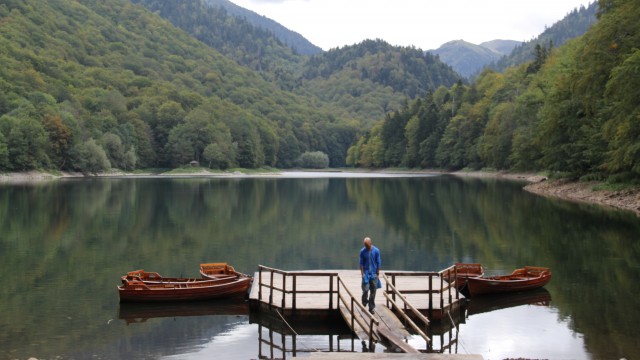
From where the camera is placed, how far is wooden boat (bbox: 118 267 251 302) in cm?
2677

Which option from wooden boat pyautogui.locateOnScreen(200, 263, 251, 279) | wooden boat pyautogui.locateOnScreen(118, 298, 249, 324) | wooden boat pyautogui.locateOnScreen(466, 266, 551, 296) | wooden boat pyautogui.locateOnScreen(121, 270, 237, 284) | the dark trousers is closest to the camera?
the dark trousers

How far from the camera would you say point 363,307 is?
834 inches

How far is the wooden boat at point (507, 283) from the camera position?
2828 cm

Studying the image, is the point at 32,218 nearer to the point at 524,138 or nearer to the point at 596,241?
the point at 596,241

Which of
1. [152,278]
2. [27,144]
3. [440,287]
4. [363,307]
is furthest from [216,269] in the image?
[27,144]

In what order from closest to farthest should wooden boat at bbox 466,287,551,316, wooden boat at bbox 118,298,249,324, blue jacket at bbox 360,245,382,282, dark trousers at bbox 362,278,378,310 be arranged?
dark trousers at bbox 362,278,378,310 → blue jacket at bbox 360,245,382,282 → wooden boat at bbox 118,298,249,324 → wooden boat at bbox 466,287,551,316

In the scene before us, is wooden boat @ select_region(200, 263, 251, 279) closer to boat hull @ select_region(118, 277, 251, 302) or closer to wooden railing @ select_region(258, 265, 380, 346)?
wooden railing @ select_region(258, 265, 380, 346)

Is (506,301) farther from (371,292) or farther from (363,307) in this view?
(363,307)

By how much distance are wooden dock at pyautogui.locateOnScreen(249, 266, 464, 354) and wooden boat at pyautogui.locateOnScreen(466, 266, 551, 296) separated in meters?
1.00

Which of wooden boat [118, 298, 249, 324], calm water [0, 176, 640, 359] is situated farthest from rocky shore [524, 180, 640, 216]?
wooden boat [118, 298, 249, 324]

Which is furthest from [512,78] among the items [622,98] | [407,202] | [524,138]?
[622,98]

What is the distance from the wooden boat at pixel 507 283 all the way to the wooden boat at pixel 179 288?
10.0 metres

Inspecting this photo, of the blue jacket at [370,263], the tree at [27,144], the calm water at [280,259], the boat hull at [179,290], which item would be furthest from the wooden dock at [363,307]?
the tree at [27,144]

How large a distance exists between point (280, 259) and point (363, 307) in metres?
18.0
